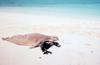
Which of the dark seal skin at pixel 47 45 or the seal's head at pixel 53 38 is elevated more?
the seal's head at pixel 53 38

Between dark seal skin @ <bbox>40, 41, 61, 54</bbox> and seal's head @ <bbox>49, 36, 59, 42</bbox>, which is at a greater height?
seal's head @ <bbox>49, 36, 59, 42</bbox>

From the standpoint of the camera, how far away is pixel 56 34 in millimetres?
1616

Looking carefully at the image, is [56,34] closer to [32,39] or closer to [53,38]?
[53,38]

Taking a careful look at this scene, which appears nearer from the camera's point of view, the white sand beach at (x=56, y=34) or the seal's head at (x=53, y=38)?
the white sand beach at (x=56, y=34)

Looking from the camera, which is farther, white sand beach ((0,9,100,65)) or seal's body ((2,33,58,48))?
seal's body ((2,33,58,48))

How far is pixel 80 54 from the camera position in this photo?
1406 millimetres

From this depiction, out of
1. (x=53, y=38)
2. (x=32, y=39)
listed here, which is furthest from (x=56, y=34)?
(x=32, y=39)

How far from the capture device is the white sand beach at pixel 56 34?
1.40m

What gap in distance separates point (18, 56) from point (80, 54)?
52 cm

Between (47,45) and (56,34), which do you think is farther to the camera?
(56,34)

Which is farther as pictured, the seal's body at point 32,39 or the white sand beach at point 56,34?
the seal's body at point 32,39

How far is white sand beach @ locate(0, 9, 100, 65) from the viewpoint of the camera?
1.40 meters

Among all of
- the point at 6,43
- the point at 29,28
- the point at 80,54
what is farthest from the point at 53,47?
the point at 6,43

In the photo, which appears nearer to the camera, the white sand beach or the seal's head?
the white sand beach
